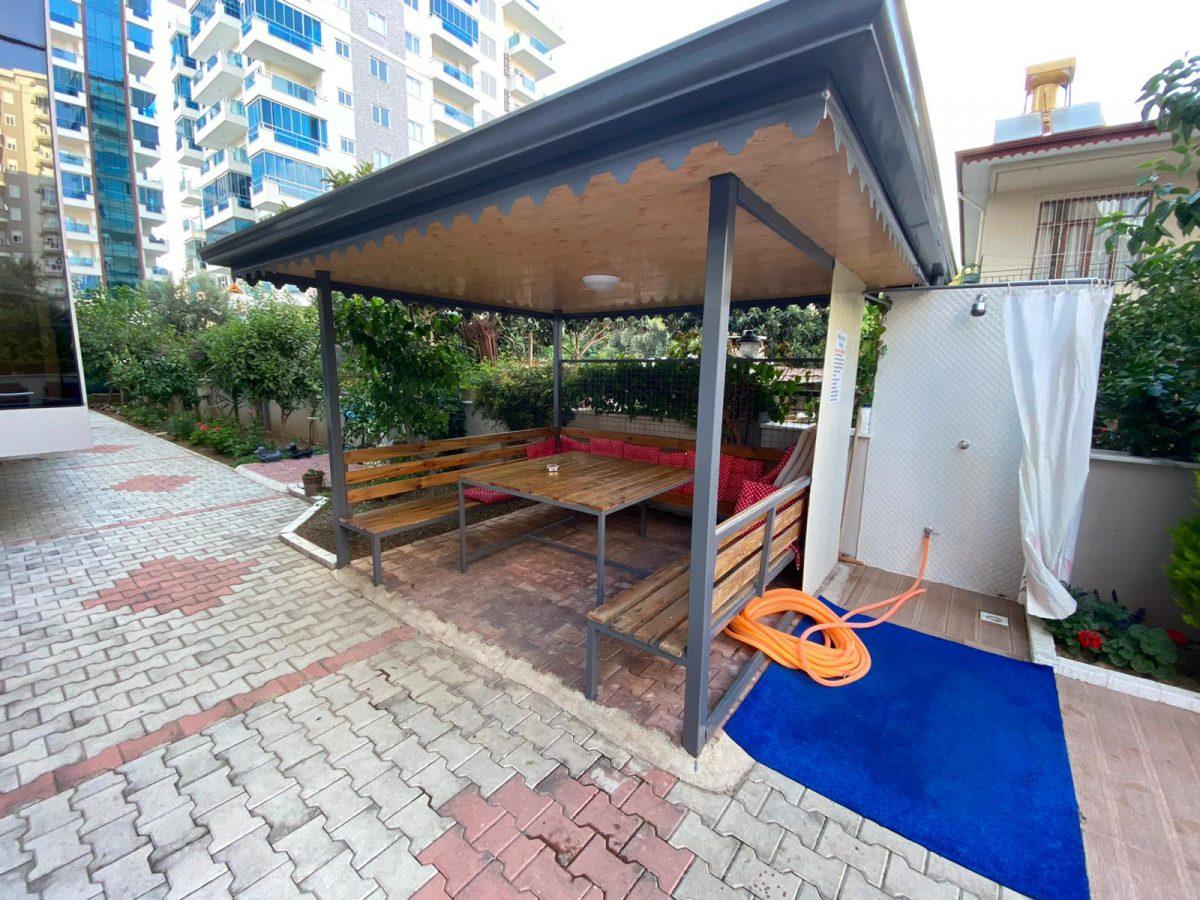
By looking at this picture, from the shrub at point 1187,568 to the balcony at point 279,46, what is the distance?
31.2m

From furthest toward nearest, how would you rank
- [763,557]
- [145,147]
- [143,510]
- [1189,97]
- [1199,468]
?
[145,147] < [143,510] < [763,557] < [1199,468] < [1189,97]

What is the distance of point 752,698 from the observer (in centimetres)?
242

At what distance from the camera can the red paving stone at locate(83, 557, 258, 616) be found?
327 centimetres

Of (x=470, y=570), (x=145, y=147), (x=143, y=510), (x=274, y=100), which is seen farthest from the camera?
(x=145, y=147)

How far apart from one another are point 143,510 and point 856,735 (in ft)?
22.5

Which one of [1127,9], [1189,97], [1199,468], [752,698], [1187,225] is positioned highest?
[1127,9]

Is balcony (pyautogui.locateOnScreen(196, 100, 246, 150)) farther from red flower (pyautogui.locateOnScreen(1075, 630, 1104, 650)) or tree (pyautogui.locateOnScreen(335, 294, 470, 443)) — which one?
red flower (pyautogui.locateOnScreen(1075, 630, 1104, 650))

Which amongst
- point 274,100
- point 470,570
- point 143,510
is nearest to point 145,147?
point 274,100

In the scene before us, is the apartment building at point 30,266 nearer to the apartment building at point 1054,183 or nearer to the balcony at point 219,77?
the apartment building at point 1054,183

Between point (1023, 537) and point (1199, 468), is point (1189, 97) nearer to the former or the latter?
point (1199, 468)

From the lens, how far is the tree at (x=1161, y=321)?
94.7 inches

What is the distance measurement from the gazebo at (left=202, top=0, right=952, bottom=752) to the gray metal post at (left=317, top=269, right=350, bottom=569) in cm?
2

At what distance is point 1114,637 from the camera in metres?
2.73

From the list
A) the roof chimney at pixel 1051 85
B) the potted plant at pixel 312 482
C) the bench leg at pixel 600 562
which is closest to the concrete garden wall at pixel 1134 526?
the bench leg at pixel 600 562
